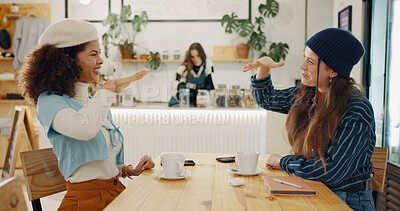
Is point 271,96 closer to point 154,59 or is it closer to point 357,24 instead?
point 357,24

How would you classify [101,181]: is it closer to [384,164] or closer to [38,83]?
[38,83]

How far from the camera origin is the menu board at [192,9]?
5.25 metres

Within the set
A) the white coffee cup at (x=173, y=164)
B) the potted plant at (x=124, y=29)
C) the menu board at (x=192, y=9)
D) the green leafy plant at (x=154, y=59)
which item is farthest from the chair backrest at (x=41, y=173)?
the menu board at (x=192, y=9)

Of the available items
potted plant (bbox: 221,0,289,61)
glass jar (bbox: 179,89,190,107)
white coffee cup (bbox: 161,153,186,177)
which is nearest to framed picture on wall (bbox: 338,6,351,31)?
potted plant (bbox: 221,0,289,61)

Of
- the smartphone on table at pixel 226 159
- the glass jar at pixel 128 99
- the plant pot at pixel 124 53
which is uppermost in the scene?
the plant pot at pixel 124 53

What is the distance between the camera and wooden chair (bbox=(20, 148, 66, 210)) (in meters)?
1.42

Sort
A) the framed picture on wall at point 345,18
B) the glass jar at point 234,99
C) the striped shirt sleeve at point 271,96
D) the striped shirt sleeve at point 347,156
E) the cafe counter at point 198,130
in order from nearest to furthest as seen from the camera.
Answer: the striped shirt sleeve at point 347,156, the striped shirt sleeve at point 271,96, the framed picture on wall at point 345,18, the cafe counter at point 198,130, the glass jar at point 234,99

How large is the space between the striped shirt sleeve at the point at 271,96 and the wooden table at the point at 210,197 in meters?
0.52

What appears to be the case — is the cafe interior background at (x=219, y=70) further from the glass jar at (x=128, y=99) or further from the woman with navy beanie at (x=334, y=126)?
the woman with navy beanie at (x=334, y=126)

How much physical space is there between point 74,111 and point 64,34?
1.20ft

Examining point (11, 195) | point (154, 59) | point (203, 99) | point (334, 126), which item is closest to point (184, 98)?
point (203, 99)

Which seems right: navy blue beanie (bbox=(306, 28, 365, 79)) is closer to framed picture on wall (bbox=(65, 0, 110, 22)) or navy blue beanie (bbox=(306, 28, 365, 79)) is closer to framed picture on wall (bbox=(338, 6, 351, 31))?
framed picture on wall (bbox=(338, 6, 351, 31))

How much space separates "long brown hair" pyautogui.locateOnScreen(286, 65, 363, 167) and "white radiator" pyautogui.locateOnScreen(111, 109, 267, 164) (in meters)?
2.30

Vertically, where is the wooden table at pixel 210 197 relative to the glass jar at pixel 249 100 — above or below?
below
